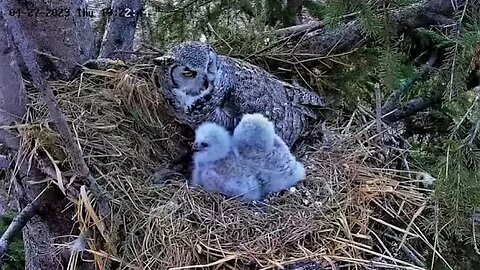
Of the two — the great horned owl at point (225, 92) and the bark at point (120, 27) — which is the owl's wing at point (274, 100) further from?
the bark at point (120, 27)

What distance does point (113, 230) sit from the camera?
1.70 metres

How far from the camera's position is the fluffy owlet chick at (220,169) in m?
2.07

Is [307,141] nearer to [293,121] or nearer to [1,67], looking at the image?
[293,121]

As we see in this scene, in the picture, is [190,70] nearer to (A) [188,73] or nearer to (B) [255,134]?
(A) [188,73]

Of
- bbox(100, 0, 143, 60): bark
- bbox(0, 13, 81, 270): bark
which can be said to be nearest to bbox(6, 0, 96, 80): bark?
bbox(100, 0, 143, 60): bark

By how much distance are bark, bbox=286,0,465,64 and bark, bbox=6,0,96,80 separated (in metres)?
0.80

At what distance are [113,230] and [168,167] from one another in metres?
0.53

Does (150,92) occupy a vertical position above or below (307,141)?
above

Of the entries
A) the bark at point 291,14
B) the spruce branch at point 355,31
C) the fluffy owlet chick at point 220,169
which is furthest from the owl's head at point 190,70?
the bark at point 291,14

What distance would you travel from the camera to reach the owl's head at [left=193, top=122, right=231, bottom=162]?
2.12m

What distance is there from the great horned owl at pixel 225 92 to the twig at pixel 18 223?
0.63 meters

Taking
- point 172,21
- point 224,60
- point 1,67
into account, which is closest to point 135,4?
point 172,21

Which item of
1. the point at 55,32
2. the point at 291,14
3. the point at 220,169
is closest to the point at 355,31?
the point at 291,14

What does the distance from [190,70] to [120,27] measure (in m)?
0.50
